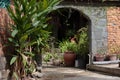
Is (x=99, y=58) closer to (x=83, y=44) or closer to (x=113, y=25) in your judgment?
(x=113, y=25)

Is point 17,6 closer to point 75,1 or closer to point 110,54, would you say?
point 75,1

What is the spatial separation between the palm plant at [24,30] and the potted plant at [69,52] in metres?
5.08

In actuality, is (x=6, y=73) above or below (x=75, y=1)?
below

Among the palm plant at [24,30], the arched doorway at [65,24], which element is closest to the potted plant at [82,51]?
the arched doorway at [65,24]

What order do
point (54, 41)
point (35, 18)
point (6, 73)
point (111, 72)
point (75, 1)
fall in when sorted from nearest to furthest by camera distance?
1. point (6, 73)
2. point (35, 18)
3. point (111, 72)
4. point (75, 1)
5. point (54, 41)

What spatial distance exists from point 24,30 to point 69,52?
5.77 m

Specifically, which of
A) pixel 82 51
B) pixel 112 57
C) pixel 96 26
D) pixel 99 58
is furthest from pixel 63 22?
pixel 112 57

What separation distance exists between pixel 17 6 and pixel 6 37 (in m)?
0.80

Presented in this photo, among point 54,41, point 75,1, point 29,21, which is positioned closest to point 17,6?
point 29,21

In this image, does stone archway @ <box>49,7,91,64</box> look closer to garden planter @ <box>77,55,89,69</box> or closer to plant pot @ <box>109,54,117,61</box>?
garden planter @ <box>77,55,89,69</box>

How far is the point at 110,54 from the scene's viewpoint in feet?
39.2

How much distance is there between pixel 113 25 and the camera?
40.0ft

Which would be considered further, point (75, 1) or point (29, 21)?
point (75, 1)

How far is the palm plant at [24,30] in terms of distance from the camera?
7.73 metres
